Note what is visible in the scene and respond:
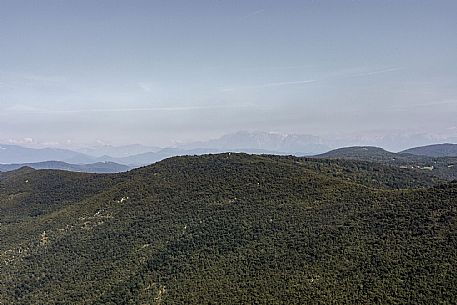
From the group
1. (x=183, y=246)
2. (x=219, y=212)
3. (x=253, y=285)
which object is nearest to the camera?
(x=253, y=285)

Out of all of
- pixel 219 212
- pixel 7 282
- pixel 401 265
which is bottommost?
pixel 7 282

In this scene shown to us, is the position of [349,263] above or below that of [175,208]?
below

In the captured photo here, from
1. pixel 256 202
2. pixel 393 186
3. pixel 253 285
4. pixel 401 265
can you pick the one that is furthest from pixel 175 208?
pixel 393 186

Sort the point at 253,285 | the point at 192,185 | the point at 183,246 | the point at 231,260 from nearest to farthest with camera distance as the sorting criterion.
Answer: the point at 253,285 < the point at 231,260 < the point at 183,246 < the point at 192,185

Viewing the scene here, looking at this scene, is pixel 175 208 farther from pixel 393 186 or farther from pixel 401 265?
pixel 393 186

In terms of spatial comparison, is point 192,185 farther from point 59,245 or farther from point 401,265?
point 401,265

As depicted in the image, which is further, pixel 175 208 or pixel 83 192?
pixel 83 192

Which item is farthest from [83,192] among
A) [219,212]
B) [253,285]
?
[253,285]
